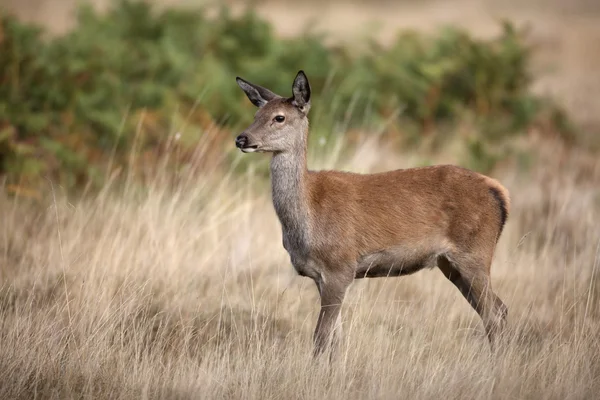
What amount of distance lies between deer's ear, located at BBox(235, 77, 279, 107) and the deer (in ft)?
0.15

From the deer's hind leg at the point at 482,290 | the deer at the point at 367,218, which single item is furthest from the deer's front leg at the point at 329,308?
the deer's hind leg at the point at 482,290

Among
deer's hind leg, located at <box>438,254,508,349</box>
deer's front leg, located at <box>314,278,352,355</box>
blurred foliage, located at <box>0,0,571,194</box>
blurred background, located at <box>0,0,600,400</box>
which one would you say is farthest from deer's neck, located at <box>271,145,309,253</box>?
blurred foliage, located at <box>0,0,571,194</box>

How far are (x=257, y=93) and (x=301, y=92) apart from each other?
0.43 m

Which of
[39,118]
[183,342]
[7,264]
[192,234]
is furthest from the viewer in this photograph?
[39,118]

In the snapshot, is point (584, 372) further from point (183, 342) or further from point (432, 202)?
→ point (183, 342)

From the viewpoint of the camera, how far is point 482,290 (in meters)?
6.95

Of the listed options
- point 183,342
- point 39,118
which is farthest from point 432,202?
point 39,118

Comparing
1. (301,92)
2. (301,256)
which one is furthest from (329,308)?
(301,92)

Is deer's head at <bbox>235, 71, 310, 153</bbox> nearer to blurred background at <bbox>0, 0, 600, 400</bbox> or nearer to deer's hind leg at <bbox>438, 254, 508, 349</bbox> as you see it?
blurred background at <bbox>0, 0, 600, 400</bbox>

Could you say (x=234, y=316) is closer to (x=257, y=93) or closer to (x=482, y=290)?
(x=257, y=93)

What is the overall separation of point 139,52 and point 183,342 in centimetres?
836

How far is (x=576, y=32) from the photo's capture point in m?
28.4

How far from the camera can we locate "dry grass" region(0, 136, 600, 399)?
5922 millimetres

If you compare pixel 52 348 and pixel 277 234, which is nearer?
pixel 52 348
